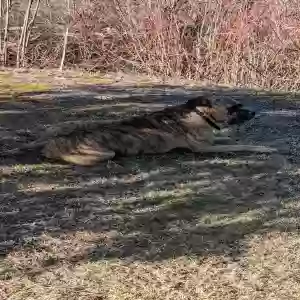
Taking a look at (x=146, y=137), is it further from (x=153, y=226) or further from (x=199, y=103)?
(x=153, y=226)

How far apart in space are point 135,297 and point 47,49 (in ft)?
28.5

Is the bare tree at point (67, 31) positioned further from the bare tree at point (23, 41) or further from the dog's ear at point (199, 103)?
the dog's ear at point (199, 103)

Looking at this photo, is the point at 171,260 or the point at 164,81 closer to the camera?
the point at 171,260

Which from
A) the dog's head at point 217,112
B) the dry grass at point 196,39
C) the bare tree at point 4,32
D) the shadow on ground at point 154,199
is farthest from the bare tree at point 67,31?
the dog's head at point 217,112

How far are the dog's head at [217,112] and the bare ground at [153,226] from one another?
22cm

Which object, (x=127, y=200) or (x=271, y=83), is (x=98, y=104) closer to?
(x=127, y=200)

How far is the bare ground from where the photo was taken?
273 cm

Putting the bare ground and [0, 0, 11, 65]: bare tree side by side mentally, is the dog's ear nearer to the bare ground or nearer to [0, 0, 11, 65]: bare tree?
the bare ground

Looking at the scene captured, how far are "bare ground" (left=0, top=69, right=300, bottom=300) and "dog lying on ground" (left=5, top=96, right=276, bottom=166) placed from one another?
0.10 metres

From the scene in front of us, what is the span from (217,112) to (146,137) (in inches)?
32.8

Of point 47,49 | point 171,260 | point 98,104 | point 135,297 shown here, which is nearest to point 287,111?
point 98,104

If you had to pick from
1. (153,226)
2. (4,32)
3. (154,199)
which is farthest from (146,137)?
(4,32)

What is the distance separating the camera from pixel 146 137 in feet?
15.4

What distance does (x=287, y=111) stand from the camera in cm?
648
